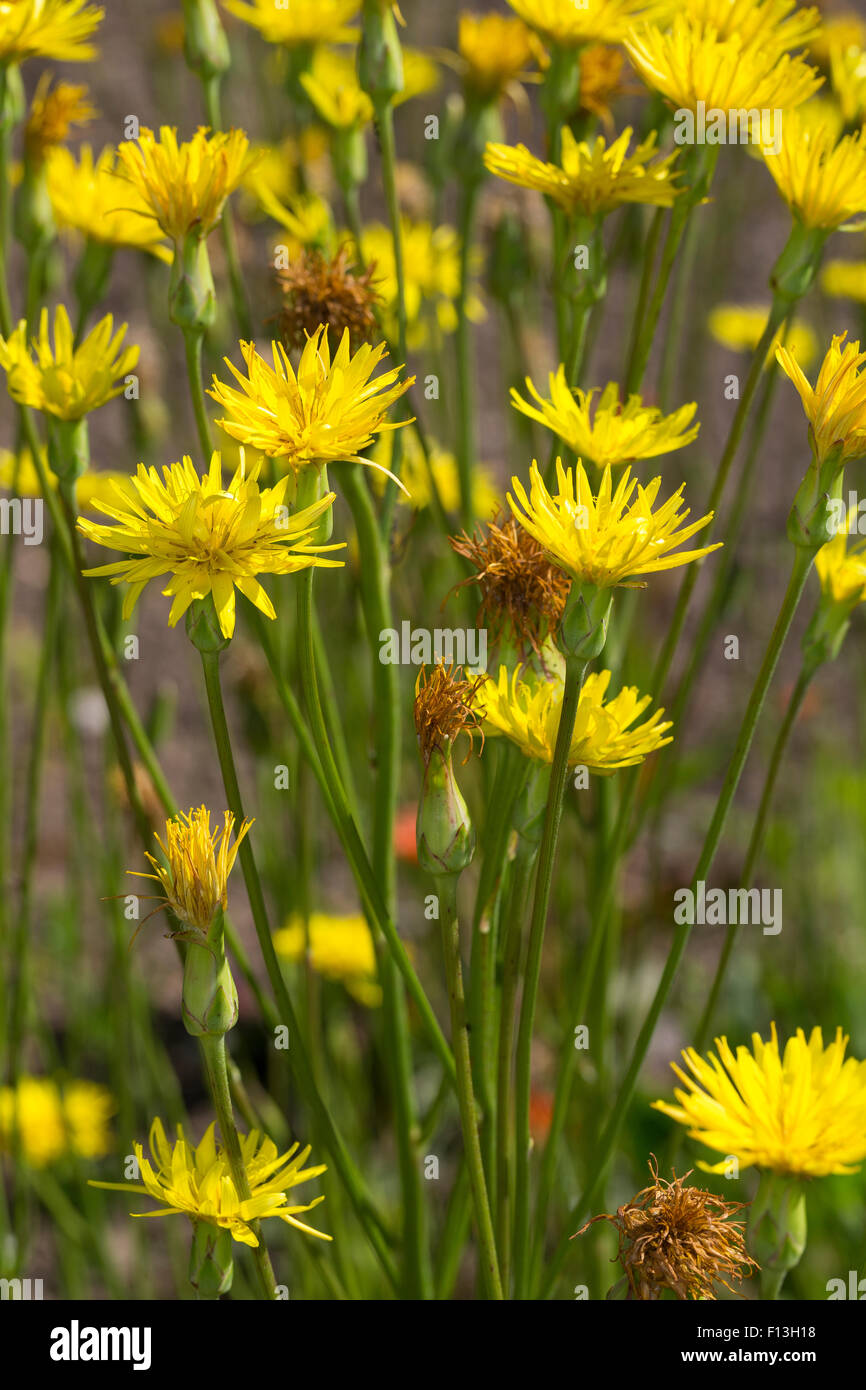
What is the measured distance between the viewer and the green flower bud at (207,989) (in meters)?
0.69

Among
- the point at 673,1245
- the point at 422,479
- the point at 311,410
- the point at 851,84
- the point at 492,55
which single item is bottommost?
the point at 673,1245

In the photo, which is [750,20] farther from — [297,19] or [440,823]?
[440,823]

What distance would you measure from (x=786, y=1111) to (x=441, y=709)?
30 cm

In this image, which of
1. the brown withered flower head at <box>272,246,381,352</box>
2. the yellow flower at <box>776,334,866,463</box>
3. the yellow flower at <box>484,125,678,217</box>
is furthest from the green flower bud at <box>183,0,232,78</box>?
the yellow flower at <box>776,334,866,463</box>

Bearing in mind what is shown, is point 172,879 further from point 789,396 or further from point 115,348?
point 789,396

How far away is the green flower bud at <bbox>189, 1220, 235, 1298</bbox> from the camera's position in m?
0.71

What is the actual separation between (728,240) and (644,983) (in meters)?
1.24

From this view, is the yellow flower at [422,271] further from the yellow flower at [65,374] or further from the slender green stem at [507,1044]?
the slender green stem at [507,1044]

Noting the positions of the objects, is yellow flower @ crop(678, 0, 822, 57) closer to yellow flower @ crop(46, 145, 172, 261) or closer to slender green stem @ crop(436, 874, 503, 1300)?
yellow flower @ crop(46, 145, 172, 261)

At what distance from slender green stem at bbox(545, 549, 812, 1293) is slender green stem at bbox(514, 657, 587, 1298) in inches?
1.2

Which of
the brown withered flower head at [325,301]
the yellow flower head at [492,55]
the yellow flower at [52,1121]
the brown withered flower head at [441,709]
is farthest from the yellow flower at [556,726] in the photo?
the yellow flower at [52,1121]

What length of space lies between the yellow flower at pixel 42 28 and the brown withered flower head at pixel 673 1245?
2.93ft

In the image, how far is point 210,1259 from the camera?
0.71 metres

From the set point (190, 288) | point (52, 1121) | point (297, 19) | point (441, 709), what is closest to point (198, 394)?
point (190, 288)
